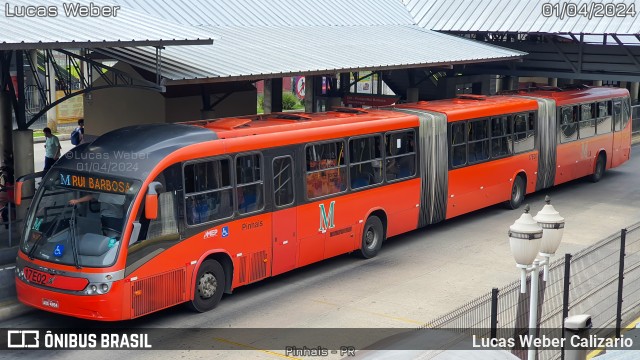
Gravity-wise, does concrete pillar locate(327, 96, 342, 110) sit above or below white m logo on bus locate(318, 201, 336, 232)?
above

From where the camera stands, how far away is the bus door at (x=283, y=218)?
1673 cm

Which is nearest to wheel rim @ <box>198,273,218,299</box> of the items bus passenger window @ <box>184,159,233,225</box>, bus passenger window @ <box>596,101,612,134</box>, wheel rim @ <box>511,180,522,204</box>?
bus passenger window @ <box>184,159,233,225</box>

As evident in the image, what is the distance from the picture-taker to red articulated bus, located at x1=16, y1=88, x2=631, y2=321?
46.2 feet

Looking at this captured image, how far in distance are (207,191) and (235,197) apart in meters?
0.68

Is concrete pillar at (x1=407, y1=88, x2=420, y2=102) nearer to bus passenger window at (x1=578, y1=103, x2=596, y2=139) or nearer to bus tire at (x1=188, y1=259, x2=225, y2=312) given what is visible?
bus passenger window at (x1=578, y1=103, x2=596, y2=139)

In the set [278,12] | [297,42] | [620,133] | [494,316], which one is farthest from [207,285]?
[620,133]

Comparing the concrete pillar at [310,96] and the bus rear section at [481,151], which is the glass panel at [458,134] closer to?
the bus rear section at [481,151]

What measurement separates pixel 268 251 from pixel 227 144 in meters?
2.14

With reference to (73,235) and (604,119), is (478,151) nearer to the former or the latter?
(604,119)

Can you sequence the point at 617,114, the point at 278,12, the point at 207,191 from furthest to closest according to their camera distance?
the point at 617,114 < the point at 278,12 < the point at 207,191

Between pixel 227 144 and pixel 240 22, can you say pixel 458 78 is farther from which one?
pixel 227 144

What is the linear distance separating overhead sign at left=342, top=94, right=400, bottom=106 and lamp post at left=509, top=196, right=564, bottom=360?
18.2 meters

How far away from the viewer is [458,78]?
31.0m

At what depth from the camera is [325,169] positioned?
58.7 ft
